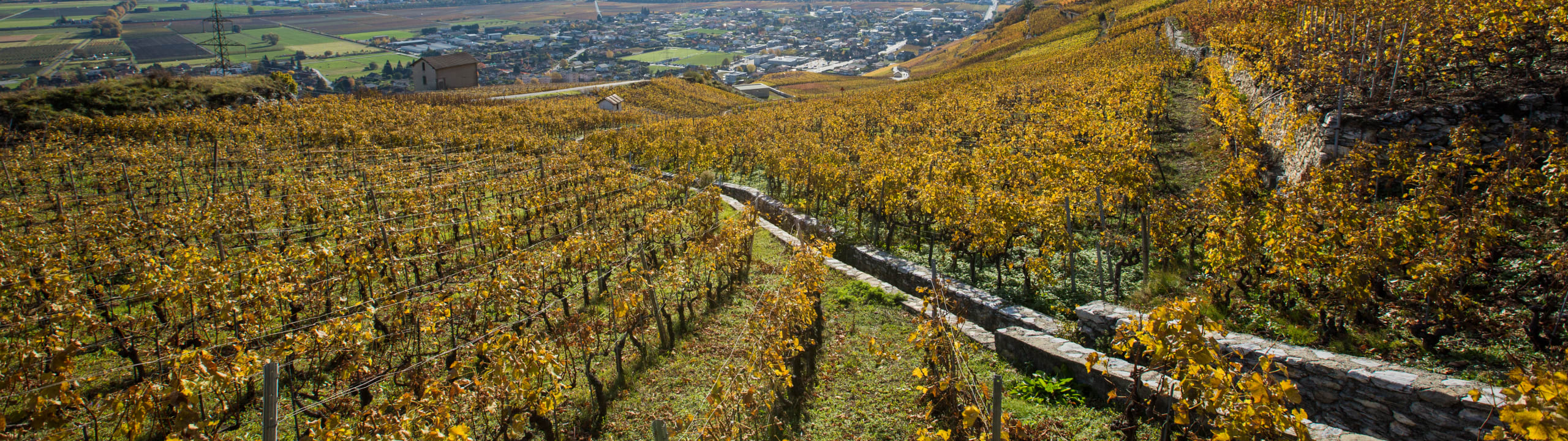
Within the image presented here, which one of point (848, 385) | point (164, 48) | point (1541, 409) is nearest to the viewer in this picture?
point (1541, 409)

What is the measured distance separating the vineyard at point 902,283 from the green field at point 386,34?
143 m

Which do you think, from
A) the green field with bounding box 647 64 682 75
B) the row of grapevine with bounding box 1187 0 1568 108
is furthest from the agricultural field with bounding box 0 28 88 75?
the row of grapevine with bounding box 1187 0 1568 108

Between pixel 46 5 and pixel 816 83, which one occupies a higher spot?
pixel 46 5

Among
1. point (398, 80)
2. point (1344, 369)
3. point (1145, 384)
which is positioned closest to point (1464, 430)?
point (1344, 369)

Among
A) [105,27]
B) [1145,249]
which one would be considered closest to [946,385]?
[1145,249]

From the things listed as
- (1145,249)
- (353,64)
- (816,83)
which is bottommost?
(1145,249)

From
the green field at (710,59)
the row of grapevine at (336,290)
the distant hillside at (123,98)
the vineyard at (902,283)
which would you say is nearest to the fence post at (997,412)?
the vineyard at (902,283)

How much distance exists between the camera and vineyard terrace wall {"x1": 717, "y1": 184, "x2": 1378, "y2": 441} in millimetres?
6207

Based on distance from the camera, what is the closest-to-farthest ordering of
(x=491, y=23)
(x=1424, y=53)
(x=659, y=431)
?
1. (x=659, y=431)
2. (x=1424, y=53)
3. (x=491, y=23)

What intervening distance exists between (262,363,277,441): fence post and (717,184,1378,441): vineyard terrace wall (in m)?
5.39

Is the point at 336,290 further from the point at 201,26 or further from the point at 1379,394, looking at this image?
the point at 201,26

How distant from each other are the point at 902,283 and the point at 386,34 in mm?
166271

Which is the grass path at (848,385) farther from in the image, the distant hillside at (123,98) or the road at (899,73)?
the road at (899,73)

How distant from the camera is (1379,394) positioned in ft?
17.5
